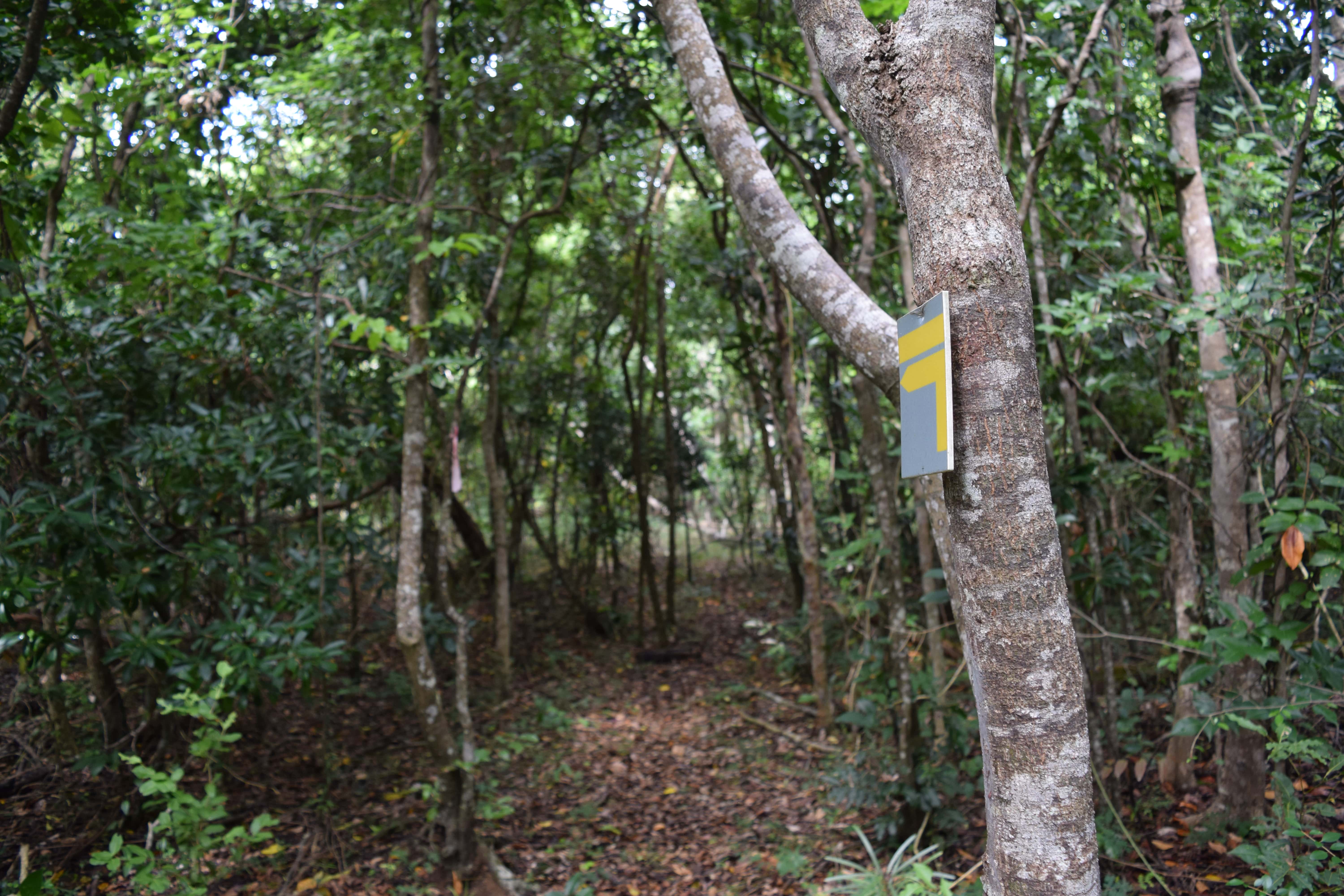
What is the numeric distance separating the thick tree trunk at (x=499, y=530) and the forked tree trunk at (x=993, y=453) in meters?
5.03

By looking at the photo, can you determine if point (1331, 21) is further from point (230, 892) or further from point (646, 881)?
point (230, 892)

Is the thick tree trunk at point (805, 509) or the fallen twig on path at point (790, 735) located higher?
the thick tree trunk at point (805, 509)

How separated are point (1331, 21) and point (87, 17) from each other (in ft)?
16.4

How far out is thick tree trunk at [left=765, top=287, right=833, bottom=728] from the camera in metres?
5.29

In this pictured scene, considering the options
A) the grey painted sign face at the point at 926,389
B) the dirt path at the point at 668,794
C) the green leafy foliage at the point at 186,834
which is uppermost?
the grey painted sign face at the point at 926,389

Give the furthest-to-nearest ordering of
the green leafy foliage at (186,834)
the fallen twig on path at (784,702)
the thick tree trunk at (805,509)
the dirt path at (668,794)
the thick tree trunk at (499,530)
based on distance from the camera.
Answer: the thick tree trunk at (499,530)
the fallen twig on path at (784,702)
the thick tree trunk at (805,509)
the dirt path at (668,794)
the green leafy foliage at (186,834)

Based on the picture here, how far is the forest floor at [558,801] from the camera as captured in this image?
10.8 ft

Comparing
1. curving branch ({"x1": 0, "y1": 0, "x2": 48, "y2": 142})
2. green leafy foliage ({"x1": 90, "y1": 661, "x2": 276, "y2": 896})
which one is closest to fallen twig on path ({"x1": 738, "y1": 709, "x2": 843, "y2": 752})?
green leafy foliage ({"x1": 90, "y1": 661, "x2": 276, "y2": 896})

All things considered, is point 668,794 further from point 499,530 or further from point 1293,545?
point 1293,545

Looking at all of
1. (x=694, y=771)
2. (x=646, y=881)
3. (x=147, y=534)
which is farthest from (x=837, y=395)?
(x=147, y=534)

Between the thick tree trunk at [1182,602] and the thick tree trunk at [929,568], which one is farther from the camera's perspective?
the thick tree trunk at [929,568]

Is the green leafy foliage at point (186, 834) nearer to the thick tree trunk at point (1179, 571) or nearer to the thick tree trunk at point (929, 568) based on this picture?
the thick tree trunk at point (929, 568)

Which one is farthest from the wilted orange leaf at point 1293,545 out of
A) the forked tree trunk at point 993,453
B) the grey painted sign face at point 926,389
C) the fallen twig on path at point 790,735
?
the fallen twig on path at point 790,735

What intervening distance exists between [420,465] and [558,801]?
7.02 ft
